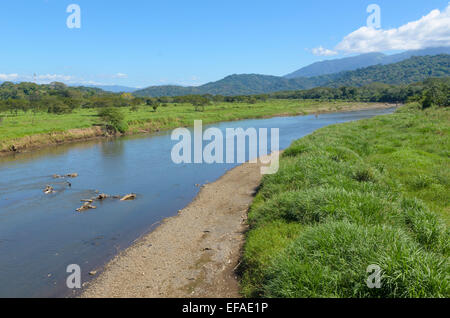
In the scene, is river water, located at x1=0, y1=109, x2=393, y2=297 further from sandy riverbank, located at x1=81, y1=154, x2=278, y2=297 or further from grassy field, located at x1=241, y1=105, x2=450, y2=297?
grassy field, located at x1=241, y1=105, x2=450, y2=297

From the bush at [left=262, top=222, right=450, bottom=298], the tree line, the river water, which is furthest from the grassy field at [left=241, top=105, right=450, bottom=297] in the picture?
the tree line

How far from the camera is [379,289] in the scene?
602cm

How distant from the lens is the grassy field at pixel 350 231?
6.16 meters

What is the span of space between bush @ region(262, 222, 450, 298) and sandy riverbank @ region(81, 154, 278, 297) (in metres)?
2.73

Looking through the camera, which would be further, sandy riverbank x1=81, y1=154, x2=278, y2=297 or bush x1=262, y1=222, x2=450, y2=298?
sandy riverbank x1=81, y1=154, x2=278, y2=297

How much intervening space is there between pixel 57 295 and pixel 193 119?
57.2 m

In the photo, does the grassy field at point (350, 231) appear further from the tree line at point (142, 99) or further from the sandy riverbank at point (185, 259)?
the tree line at point (142, 99)

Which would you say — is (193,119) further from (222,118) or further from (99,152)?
(99,152)

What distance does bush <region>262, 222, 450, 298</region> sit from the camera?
580 centimetres

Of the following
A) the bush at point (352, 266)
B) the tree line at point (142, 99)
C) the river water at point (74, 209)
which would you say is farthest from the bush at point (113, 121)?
the bush at point (352, 266)

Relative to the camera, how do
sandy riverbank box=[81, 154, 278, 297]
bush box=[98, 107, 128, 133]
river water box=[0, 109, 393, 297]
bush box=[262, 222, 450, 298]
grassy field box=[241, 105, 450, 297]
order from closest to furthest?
bush box=[262, 222, 450, 298], grassy field box=[241, 105, 450, 297], sandy riverbank box=[81, 154, 278, 297], river water box=[0, 109, 393, 297], bush box=[98, 107, 128, 133]

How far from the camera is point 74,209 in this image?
17656mm

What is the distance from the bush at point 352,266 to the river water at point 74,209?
25.8ft
